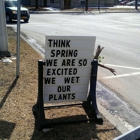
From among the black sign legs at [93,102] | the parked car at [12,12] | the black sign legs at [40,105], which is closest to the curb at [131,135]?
the black sign legs at [93,102]

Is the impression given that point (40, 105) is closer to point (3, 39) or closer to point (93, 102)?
point (93, 102)

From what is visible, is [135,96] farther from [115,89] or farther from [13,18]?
[13,18]

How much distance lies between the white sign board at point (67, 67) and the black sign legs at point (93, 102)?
0.25 feet

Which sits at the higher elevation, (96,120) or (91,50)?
(91,50)

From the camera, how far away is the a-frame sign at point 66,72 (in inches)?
139

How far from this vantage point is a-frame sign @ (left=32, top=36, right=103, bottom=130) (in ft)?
11.6

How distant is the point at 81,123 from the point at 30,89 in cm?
152

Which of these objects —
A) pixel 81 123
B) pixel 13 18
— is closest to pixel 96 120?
pixel 81 123

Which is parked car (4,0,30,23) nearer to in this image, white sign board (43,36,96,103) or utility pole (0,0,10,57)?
utility pole (0,0,10,57)

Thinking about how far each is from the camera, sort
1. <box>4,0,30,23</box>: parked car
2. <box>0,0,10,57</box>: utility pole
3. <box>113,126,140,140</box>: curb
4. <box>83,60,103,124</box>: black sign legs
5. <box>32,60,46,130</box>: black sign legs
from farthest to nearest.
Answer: <box>4,0,30,23</box>: parked car < <box>0,0,10,57</box>: utility pole < <box>83,60,103,124</box>: black sign legs < <box>32,60,46,130</box>: black sign legs < <box>113,126,140,140</box>: curb

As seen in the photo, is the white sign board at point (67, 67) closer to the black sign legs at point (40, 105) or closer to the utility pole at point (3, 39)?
the black sign legs at point (40, 105)

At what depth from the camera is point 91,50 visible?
3.70 meters

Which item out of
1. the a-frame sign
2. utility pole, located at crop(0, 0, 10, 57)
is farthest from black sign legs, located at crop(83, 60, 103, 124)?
utility pole, located at crop(0, 0, 10, 57)

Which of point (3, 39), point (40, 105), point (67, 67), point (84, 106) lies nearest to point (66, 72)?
point (67, 67)
